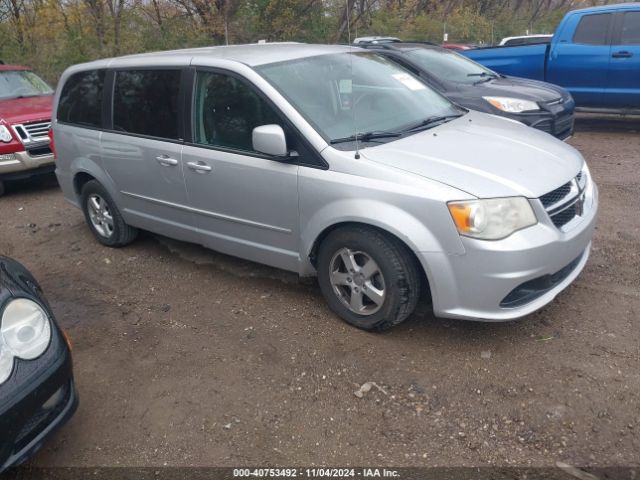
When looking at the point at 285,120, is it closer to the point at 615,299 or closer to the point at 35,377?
the point at 35,377

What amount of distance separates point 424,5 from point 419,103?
16730 millimetres

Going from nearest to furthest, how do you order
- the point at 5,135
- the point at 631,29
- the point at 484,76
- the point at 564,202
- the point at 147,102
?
the point at 564,202
the point at 147,102
the point at 5,135
the point at 484,76
the point at 631,29

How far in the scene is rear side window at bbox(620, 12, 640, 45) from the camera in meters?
8.52

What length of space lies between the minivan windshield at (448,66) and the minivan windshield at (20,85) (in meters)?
5.62

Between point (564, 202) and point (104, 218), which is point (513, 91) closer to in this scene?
point (564, 202)

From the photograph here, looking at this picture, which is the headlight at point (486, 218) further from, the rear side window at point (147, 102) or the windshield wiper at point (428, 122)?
the rear side window at point (147, 102)

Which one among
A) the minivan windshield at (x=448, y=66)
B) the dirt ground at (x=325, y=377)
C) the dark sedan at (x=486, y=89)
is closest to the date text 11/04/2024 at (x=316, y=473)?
the dirt ground at (x=325, y=377)

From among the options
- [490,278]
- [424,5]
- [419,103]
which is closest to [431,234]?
[490,278]

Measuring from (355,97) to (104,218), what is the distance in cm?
275

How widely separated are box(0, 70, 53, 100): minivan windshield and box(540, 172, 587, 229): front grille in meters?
7.96

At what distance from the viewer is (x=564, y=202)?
11.0ft

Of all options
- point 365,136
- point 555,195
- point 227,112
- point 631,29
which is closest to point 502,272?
point 555,195

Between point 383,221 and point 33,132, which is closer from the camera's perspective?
point 383,221

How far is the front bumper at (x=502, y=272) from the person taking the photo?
3051 millimetres
